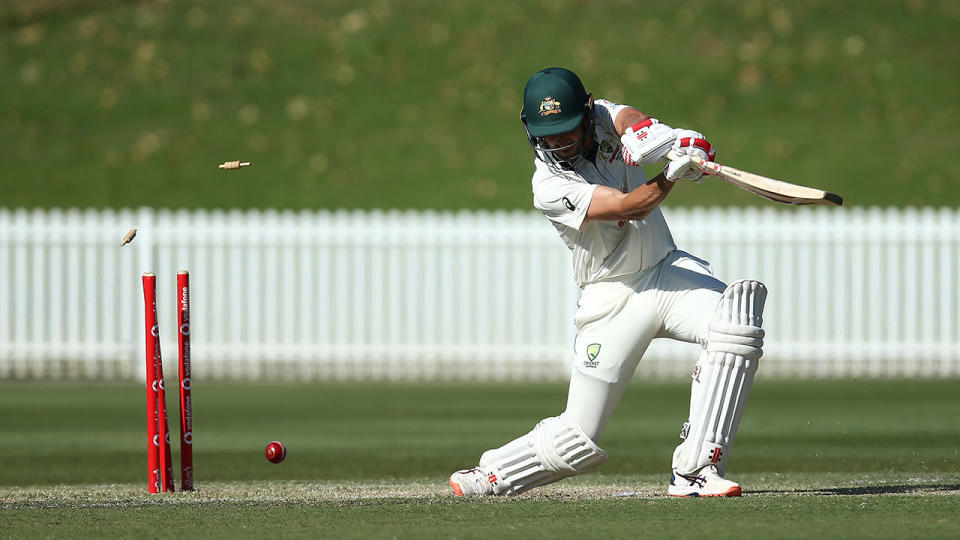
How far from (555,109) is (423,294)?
8.43 m

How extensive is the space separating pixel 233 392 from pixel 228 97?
40.2ft

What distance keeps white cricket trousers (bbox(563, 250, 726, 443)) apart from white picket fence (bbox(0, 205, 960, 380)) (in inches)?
308

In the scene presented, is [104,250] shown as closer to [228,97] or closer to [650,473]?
[650,473]

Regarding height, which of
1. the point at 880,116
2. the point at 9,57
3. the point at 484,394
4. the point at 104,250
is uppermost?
the point at 9,57

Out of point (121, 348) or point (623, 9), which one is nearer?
point (121, 348)

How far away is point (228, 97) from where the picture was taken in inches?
942

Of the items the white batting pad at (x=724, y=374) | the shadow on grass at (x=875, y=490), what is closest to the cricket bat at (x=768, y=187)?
the white batting pad at (x=724, y=374)

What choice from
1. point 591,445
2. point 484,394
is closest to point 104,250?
point 484,394

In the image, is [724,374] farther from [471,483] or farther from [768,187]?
[471,483]

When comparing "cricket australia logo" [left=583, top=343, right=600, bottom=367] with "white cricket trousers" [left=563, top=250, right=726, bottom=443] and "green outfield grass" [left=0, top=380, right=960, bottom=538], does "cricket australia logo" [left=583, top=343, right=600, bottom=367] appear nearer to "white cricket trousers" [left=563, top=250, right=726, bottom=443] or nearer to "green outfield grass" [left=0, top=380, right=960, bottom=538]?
"white cricket trousers" [left=563, top=250, right=726, bottom=443]

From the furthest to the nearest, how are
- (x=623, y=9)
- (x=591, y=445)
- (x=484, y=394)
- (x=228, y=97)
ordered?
(x=623, y=9)
(x=228, y=97)
(x=484, y=394)
(x=591, y=445)

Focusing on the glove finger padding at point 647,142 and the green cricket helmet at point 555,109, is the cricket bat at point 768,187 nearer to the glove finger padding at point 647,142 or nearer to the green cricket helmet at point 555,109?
the glove finger padding at point 647,142

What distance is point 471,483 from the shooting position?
227 inches

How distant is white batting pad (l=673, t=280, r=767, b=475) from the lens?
541cm
